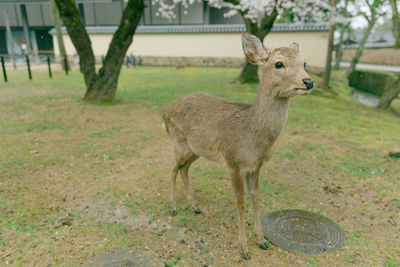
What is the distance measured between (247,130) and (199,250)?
155 centimetres

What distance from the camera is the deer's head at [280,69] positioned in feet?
9.45

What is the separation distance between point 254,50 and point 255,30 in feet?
38.2

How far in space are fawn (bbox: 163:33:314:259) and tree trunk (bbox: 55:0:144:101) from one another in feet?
20.0

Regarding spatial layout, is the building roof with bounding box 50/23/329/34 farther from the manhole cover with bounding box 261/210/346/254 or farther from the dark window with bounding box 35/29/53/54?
the manhole cover with bounding box 261/210/346/254

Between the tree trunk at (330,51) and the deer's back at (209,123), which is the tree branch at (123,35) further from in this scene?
the tree trunk at (330,51)

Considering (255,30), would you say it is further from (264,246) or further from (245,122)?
(264,246)

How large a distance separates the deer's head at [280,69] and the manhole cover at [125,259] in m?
2.29

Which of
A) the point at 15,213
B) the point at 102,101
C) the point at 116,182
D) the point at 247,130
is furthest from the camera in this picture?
the point at 102,101

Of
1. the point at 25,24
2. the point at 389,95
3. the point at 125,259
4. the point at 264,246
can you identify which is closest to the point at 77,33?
the point at 125,259

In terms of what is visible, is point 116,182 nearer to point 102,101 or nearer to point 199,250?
point 199,250

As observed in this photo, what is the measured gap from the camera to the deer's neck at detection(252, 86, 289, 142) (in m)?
3.12

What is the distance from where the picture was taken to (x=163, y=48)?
26.7 m

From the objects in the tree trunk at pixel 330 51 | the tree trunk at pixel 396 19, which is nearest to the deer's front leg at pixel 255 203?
the tree trunk at pixel 396 19

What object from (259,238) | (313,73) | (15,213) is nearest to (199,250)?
(259,238)
